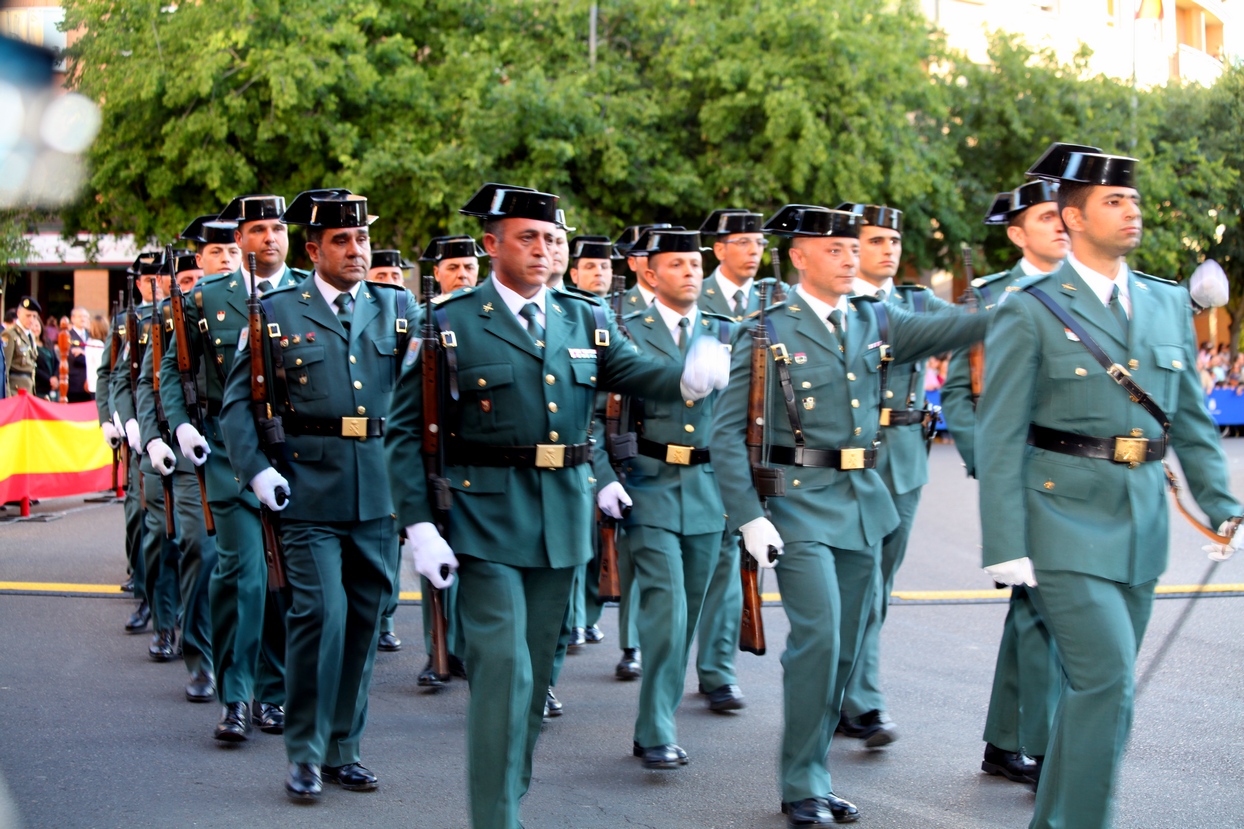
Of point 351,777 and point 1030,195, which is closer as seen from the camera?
point 351,777

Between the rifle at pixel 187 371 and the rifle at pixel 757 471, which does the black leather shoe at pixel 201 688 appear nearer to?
the rifle at pixel 187 371

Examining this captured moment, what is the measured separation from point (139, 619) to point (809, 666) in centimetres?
500

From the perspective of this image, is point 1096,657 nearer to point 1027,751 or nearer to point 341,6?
point 1027,751

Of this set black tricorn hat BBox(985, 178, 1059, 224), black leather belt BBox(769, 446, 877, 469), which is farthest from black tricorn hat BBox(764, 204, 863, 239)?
black tricorn hat BBox(985, 178, 1059, 224)

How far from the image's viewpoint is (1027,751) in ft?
17.5

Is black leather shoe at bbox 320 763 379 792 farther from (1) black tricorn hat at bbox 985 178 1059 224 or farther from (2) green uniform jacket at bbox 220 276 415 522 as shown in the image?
(1) black tricorn hat at bbox 985 178 1059 224

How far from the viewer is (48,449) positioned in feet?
45.8

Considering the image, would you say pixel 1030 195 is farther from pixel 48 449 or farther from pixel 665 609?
pixel 48 449

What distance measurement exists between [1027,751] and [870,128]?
56.9 feet

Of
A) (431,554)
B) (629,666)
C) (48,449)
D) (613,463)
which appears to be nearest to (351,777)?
(431,554)

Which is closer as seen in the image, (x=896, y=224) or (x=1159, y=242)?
(x=896, y=224)

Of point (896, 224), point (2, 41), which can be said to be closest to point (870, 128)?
point (896, 224)

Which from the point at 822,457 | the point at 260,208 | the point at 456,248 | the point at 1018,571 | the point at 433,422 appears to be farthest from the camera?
the point at 456,248

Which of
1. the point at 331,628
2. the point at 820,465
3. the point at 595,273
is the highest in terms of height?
the point at 595,273
